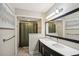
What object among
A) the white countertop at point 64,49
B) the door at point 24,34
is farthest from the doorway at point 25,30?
the white countertop at point 64,49

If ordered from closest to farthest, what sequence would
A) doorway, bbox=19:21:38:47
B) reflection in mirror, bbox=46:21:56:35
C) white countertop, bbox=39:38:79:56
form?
white countertop, bbox=39:38:79:56, doorway, bbox=19:21:38:47, reflection in mirror, bbox=46:21:56:35

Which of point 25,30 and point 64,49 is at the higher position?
point 25,30

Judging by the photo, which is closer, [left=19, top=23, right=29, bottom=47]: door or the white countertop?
the white countertop

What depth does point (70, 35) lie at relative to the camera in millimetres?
1759

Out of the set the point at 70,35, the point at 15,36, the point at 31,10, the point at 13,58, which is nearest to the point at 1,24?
the point at 13,58

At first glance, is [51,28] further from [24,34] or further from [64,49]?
[64,49]

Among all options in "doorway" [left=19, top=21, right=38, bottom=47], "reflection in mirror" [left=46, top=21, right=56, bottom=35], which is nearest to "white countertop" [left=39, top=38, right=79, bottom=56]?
"doorway" [left=19, top=21, right=38, bottom=47]

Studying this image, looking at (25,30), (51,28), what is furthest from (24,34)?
(51,28)

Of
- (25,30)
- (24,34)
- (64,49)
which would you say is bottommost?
(64,49)

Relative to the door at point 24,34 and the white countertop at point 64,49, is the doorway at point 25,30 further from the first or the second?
the white countertop at point 64,49

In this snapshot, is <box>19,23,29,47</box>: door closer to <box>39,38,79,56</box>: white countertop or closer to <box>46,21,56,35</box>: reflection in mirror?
<box>39,38,79,56</box>: white countertop

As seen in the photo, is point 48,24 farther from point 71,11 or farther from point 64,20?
point 71,11

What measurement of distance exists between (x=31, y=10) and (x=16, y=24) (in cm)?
58

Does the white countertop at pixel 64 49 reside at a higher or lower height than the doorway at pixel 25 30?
lower
